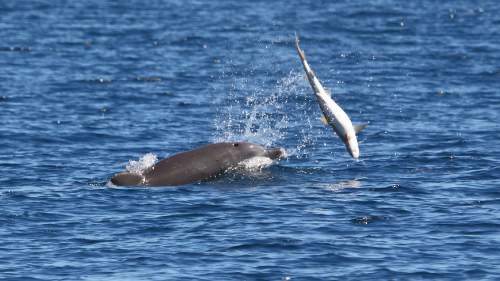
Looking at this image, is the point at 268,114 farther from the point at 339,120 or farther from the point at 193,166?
the point at 339,120

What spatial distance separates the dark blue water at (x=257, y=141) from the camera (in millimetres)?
19547

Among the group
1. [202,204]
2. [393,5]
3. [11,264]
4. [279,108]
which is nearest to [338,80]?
[279,108]

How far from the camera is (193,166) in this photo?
2503 cm

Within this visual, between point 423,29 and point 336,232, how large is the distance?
38.9 m

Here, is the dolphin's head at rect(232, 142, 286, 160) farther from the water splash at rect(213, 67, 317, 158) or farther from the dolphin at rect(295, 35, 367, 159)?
the dolphin at rect(295, 35, 367, 159)

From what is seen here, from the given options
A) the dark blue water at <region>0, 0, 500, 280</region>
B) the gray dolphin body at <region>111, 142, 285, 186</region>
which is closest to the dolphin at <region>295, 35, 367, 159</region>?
the dark blue water at <region>0, 0, 500, 280</region>

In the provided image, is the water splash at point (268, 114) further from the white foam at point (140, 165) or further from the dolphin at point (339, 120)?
the dolphin at point (339, 120)

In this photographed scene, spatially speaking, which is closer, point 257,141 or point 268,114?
point 257,141

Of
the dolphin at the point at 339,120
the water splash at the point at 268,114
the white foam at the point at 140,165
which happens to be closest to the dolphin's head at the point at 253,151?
the white foam at the point at 140,165

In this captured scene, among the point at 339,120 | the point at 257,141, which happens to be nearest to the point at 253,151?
the point at 339,120

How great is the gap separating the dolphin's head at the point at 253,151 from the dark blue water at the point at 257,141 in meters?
0.34

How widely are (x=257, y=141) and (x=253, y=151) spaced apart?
14.1ft

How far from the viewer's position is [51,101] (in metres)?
37.6

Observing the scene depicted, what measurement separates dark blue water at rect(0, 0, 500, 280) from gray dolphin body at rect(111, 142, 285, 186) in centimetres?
41
